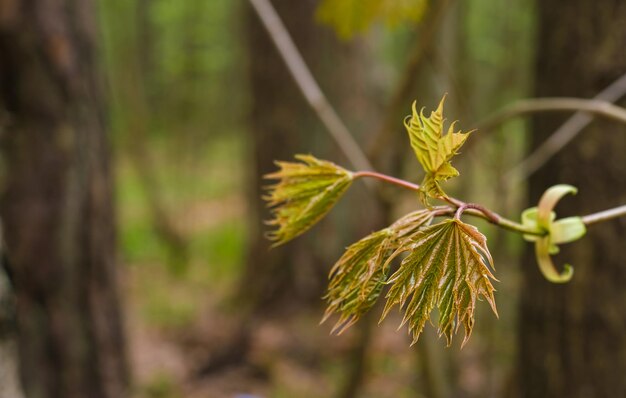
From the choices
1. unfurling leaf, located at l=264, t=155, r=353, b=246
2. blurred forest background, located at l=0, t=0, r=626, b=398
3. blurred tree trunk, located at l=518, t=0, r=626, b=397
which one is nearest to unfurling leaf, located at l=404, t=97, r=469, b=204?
unfurling leaf, located at l=264, t=155, r=353, b=246

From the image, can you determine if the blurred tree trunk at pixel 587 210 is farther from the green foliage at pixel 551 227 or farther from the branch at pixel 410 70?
the green foliage at pixel 551 227

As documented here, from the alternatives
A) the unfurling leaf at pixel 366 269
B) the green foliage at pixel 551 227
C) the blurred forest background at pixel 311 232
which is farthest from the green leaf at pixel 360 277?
the blurred forest background at pixel 311 232

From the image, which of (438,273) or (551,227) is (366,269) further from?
(551,227)

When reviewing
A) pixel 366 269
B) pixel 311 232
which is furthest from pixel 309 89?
pixel 311 232

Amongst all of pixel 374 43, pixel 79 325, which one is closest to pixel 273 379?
pixel 79 325

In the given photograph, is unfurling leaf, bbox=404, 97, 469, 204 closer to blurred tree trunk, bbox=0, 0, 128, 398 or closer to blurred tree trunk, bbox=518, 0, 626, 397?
blurred tree trunk, bbox=518, 0, 626, 397
